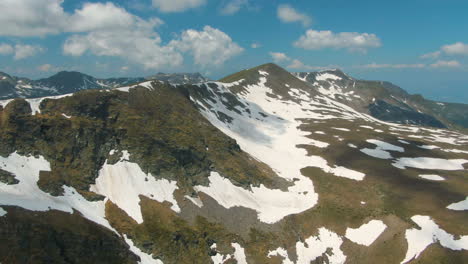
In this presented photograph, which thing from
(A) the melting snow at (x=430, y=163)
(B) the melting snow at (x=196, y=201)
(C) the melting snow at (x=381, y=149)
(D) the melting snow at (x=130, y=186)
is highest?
(C) the melting snow at (x=381, y=149)

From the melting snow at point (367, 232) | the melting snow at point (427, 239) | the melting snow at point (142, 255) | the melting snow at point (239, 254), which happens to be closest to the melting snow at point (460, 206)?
the melting snow at point (427, 239)

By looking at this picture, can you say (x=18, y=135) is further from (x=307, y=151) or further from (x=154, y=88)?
(x=307, y=151)

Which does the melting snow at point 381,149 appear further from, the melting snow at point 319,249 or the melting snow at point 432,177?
the melting snow at point 319,249

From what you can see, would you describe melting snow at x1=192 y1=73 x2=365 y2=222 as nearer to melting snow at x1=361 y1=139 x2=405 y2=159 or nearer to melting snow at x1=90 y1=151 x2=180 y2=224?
melting snow at x1=90 y1=151 x2=180 y2=224

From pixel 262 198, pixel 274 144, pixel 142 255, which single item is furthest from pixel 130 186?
pixel 274 144

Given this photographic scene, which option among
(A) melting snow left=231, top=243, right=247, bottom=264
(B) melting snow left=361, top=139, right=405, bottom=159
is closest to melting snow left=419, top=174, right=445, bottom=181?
(B) melting snow left=361, top=139, right=405, bottom=159
